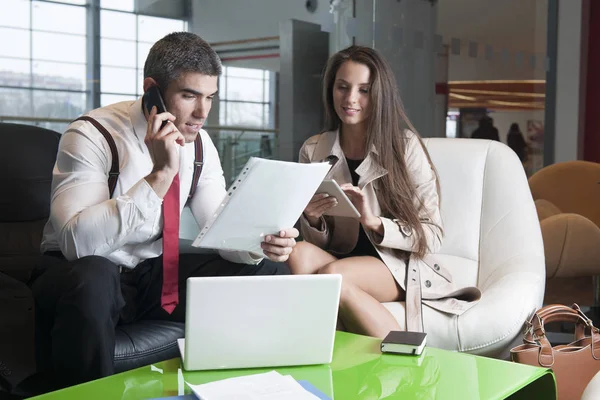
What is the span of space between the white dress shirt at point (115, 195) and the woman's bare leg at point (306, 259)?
193 millimetres

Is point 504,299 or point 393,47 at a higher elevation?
point 393,47

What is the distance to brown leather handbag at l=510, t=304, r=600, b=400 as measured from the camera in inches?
80.4

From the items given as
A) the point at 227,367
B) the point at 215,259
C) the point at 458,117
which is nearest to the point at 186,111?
the point at 215,259

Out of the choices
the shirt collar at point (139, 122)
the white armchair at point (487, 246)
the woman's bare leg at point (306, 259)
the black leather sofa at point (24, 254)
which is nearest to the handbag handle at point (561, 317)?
the white armchair at point (487, 246)

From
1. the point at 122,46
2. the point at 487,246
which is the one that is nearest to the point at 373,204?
the point at 487,246

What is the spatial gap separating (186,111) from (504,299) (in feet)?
3.68

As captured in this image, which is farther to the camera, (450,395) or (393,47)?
(393,47)

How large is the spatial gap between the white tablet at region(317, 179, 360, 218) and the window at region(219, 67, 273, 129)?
2.91 m

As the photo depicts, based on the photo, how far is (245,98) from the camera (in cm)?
527

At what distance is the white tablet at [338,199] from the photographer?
2.21 metres

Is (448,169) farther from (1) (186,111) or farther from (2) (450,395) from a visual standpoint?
(2) (450,395)

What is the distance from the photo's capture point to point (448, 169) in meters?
2.84

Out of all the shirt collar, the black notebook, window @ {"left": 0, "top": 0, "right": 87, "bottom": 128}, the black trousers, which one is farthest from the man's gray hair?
window @ {"left": 0, "top": 0, "right": 87, "bottom": 128}

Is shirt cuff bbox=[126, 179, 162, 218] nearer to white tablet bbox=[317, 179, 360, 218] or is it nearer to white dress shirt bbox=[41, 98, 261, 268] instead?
white dress shirt bbox=[41, 98, 261, 268]
